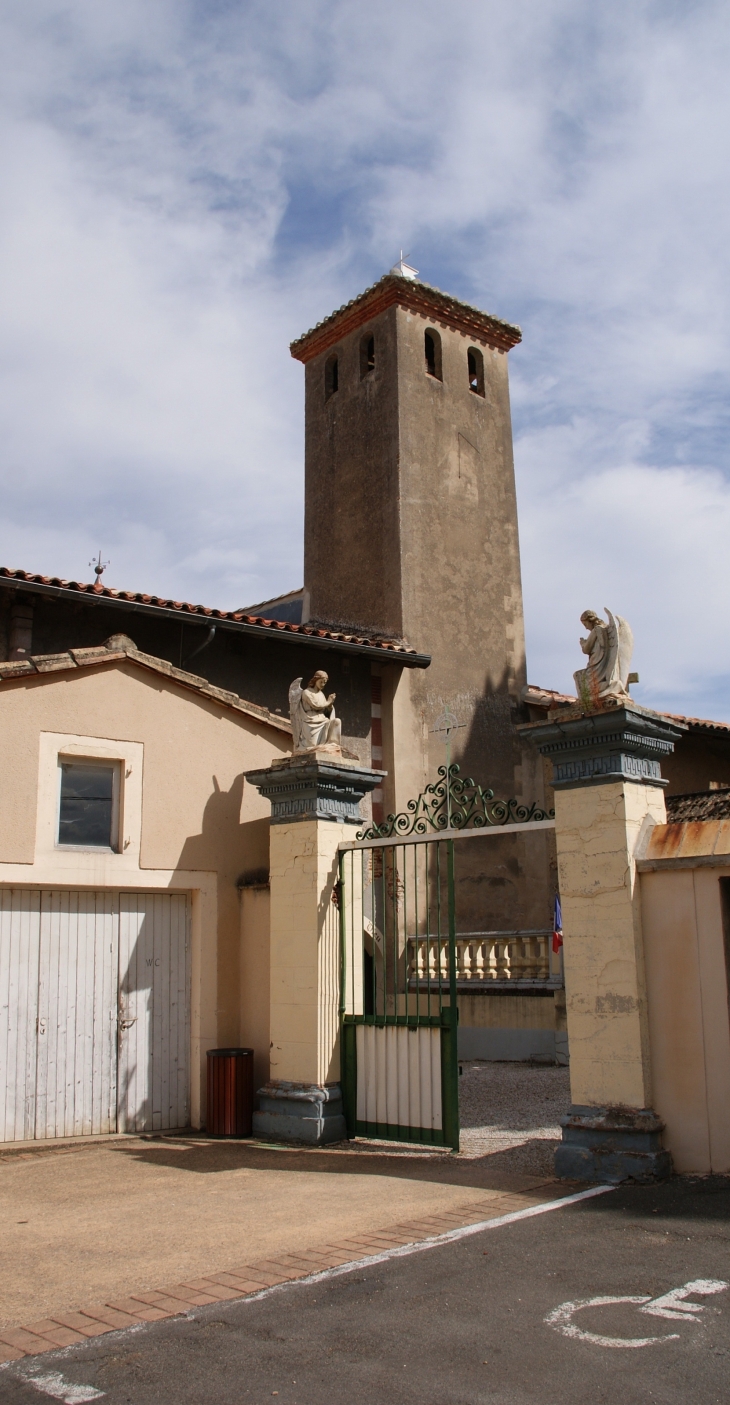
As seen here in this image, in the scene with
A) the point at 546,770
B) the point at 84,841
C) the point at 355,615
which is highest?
the point at 355,615

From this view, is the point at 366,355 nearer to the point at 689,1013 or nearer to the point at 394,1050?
the point at 394,1050

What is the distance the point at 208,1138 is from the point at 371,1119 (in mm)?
1486

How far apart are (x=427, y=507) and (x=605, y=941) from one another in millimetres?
11437

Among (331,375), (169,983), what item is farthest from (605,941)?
(331,375)

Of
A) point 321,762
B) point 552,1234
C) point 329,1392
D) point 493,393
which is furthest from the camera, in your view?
point 493,393

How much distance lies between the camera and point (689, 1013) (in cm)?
675

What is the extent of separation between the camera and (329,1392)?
3732mm

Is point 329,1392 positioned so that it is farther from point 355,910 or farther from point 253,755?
point 253,755

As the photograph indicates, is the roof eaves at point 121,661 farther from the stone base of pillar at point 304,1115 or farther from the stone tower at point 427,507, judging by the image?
the stone tower at point 427,507

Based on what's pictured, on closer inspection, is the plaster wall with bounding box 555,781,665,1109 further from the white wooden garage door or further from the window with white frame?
the window with white frame

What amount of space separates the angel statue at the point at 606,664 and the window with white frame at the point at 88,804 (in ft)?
13.7

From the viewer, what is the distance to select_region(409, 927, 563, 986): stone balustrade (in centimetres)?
1305

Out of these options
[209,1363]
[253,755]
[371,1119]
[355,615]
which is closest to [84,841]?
[253,755]

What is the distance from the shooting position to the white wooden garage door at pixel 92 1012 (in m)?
8.54
